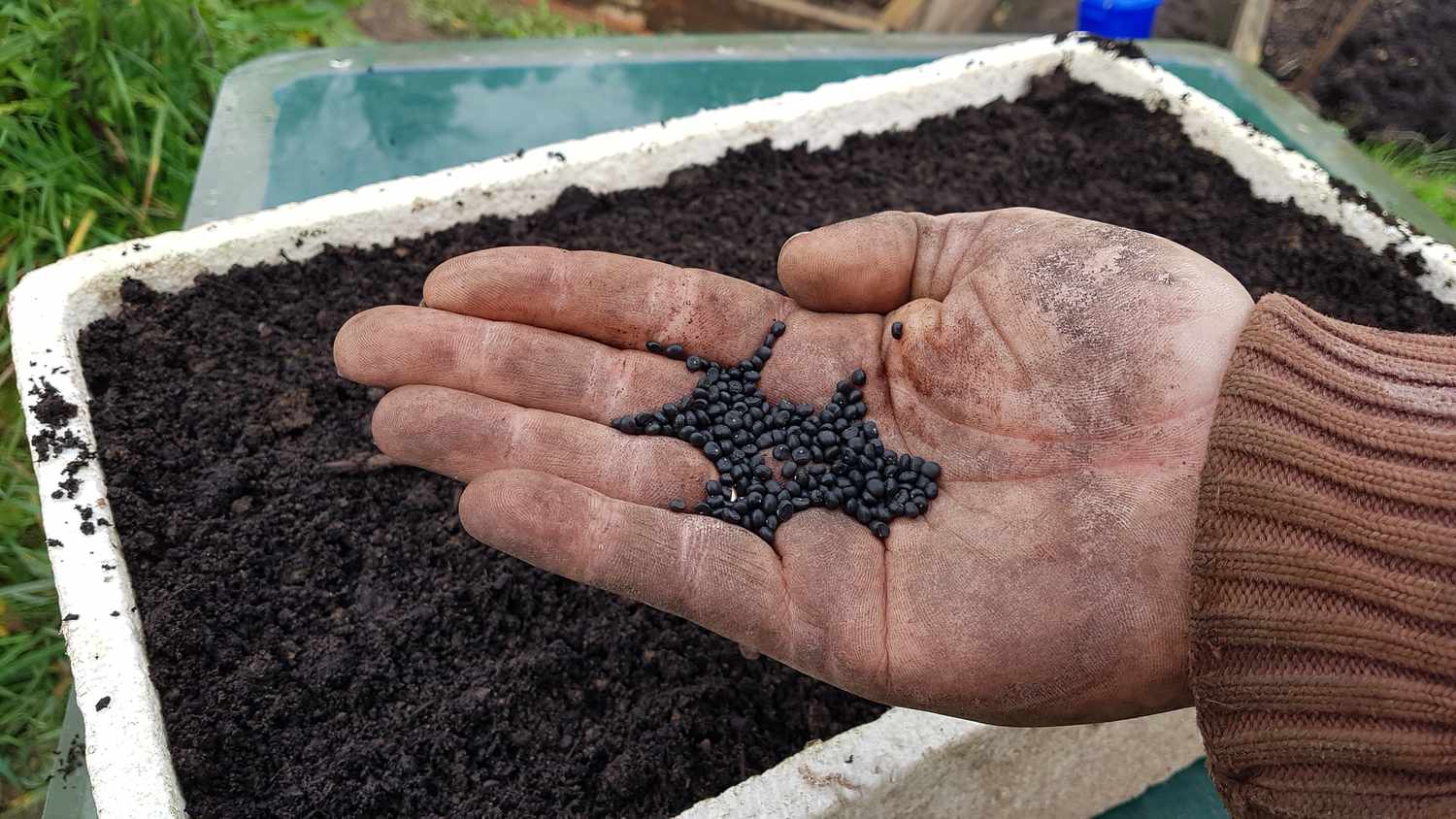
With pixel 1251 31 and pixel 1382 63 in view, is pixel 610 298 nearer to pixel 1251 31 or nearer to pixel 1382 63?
pixel 1251 31

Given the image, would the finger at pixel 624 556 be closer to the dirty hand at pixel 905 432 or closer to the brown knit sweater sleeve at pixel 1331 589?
the dirty hand at pixel 905 432

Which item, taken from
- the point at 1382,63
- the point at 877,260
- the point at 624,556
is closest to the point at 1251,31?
the point at 1382,63

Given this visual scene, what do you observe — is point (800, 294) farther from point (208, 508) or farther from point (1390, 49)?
point (1390, 49)

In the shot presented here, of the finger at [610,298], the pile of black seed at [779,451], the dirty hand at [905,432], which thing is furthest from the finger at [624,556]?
the finger at [610,298]

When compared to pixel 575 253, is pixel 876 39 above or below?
above

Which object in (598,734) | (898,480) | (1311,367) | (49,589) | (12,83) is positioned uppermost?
(1311,367)

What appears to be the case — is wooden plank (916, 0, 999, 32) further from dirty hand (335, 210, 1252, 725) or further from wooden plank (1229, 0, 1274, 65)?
dirty hand (335, 210, 1252, 725)

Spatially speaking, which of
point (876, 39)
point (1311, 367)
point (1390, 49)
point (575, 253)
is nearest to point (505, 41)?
point (876, 39)
